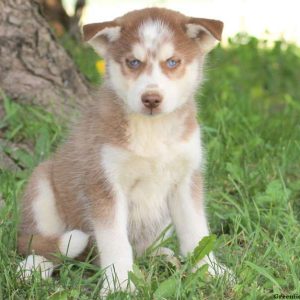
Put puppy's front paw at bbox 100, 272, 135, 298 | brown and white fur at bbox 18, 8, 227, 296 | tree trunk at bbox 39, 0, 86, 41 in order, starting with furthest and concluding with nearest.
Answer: tree trunk at bbox 39, 0, 86, 41 < brown and white fur at bbox 18, 8, 227, 296 < puppy's front paw at bbox 100, 272, 135, 298

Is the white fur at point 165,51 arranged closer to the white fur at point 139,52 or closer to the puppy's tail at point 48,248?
the white fur at point 139,52

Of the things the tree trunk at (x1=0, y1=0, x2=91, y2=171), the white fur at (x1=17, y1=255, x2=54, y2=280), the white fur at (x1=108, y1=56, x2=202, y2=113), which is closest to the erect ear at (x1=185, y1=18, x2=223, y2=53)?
the white fur at (x1=108, y1=56, x2=202, y2=113)

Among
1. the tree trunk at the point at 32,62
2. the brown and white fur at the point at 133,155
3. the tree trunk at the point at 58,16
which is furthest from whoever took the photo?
the tree trunk at the point at 58,16

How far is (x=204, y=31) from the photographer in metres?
4.42

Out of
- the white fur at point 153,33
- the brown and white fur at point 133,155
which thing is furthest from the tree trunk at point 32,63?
the white fur at point 153,33

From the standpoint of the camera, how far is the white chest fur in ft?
14.1

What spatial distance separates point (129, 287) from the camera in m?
3.96

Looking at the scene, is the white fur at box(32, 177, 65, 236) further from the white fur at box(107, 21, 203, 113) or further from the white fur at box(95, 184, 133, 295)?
the white fur at box(107, 21, 203, 113)

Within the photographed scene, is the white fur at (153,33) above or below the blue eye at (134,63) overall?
above

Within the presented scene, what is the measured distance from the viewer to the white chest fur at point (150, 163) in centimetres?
431

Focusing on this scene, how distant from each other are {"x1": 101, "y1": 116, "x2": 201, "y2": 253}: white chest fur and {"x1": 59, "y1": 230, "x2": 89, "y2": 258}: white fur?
1.07ft

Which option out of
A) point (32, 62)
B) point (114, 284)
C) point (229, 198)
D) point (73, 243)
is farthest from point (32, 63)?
point (114, 284)

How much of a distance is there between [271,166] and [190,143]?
1.45 m

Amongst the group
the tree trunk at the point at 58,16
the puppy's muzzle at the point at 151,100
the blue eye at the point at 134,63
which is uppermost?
the blue eye at the point at 134,63
